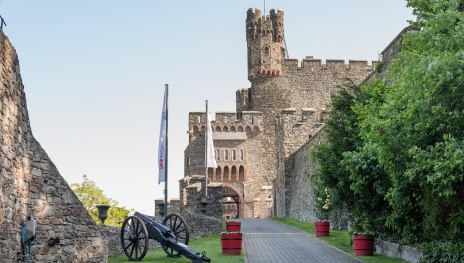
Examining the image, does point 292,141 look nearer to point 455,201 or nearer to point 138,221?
point 138,221

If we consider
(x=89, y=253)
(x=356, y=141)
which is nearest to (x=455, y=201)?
(x=356, y=141)

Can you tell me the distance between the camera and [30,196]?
43.2ft

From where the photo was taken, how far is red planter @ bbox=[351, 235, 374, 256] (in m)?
17.0

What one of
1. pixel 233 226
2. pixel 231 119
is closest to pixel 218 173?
pixel 231 119

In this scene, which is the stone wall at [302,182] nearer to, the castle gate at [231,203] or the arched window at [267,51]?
the castle gate at [231,203]

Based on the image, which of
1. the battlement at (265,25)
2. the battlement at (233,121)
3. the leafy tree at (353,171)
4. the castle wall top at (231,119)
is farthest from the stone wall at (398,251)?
the battlement at (265,25)

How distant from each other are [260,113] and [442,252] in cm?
4669

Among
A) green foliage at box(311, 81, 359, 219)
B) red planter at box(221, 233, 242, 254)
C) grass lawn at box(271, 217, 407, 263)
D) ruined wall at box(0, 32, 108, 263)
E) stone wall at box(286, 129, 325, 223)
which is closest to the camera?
ruined wall at box(0, 32, 108, 263)

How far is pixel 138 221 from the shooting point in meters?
15.9

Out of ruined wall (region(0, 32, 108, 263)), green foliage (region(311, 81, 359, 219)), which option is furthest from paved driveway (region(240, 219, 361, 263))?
ruined wall (region(0, 32, 108, 263))

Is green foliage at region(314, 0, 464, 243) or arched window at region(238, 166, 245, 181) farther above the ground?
arched window at region(238, 166, 245, 181)

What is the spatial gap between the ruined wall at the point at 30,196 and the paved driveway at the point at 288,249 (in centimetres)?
408

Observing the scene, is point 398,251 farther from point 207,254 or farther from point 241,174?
point 241,174

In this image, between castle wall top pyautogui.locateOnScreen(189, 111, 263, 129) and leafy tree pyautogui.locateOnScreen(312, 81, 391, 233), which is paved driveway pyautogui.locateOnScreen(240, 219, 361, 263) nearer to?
leafy tree pyautogui.locateOnScreen(312, 81, 391, 233)
